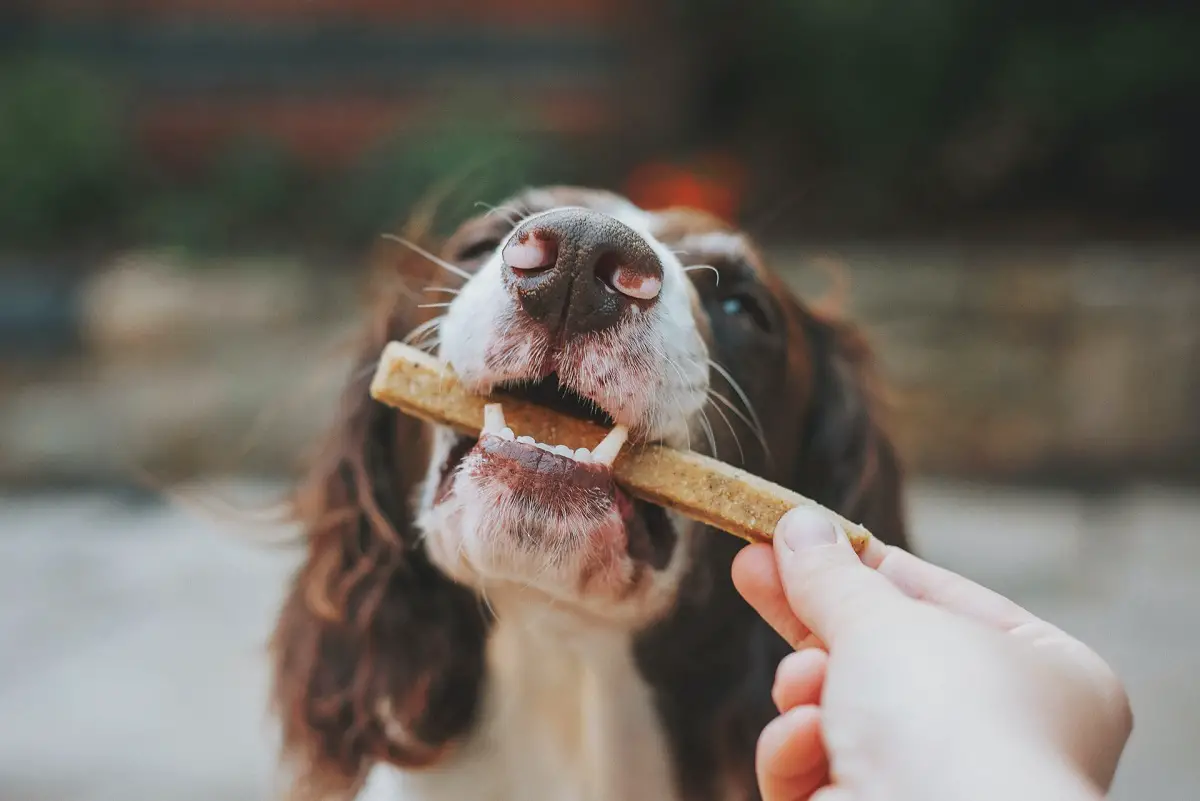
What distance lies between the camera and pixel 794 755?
1112 mm

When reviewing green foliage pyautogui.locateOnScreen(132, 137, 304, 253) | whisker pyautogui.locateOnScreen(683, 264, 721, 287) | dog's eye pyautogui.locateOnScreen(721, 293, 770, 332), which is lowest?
green foliage pyautogui.locateOnScreen(132, 137, 304, 253)

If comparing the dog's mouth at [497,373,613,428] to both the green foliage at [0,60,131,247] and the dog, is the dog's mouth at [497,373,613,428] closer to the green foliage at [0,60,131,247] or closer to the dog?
the dog

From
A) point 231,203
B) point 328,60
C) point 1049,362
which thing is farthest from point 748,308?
point 328,60

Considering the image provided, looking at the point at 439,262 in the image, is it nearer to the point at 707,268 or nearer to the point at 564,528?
the point at 707,268

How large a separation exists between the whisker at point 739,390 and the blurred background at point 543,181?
174 centimetres

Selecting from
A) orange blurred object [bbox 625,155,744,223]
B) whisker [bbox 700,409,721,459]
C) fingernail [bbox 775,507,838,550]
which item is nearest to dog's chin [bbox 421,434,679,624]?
whisker [bbox 700,409,721,459]

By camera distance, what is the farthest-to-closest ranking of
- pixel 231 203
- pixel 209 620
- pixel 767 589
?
1. pixel 231 203
2. pixel 209 620
3. pixel 767 589

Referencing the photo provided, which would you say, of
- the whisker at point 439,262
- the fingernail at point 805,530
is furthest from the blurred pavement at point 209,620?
Answer: the fingernail at point 805,530

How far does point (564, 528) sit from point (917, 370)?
4681 mm

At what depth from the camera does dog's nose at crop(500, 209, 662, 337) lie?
4.31ft

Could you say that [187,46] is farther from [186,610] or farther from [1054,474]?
[1054,474]

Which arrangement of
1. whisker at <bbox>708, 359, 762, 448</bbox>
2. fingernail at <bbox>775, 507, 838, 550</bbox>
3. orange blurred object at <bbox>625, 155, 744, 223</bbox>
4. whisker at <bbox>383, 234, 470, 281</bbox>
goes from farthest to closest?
orange blurred object at <bbox>625, 155, 744, 223</bbox>, whisker at <bbox>383, 234, 470, 281</bbox>, whisker at <bbox>708, 359, 762, 448</bbox>, fingernail at <bbox>775, 507, 838, 550</bbox>

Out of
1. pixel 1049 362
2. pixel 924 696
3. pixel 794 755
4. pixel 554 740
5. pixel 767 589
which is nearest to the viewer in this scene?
pixel 924 696

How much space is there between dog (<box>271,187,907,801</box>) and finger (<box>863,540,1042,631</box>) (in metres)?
0.33
